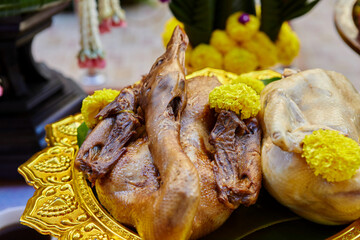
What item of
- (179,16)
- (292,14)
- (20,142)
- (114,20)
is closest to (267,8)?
(292,14)

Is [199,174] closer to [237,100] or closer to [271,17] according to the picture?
[237,100]

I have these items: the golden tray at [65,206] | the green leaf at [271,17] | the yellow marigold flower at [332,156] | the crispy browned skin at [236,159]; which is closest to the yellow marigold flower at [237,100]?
the crispy browned skin at [236,159]

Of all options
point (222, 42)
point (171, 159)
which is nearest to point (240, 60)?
point (222, 42)

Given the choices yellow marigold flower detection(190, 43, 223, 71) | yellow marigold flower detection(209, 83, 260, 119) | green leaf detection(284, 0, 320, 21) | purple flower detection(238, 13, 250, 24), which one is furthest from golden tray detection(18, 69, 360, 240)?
green leaf detection(284, 0, 320, 21)

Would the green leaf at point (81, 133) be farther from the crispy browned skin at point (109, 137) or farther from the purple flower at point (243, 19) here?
the purple flower at point (243, 19)

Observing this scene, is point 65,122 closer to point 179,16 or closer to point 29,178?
point 29,178

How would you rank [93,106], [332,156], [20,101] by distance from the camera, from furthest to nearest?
[20,101] < [93,106] < [332,156]

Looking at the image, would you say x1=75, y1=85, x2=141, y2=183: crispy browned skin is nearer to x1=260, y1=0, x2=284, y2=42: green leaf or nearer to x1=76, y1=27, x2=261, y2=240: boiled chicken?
x1=76, y1=27, x2=261, y2=240: boiled chicken
